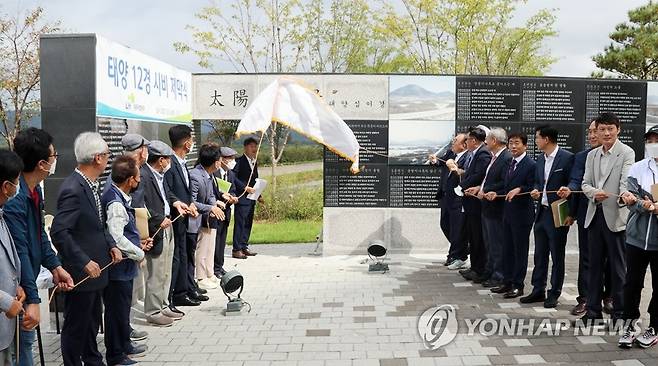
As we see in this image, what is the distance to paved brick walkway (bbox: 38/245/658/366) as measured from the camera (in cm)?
468

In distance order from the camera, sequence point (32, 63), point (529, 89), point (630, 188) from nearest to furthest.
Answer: point (630, 188)
point (529, 89)
point (32, 63)

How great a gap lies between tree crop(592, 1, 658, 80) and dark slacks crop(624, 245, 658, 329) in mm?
16444

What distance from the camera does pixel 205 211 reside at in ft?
21.3

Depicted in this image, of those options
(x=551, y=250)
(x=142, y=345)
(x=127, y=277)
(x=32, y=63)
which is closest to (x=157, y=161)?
(x=127, y=277)

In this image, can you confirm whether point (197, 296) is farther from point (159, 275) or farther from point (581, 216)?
point (581, 216)

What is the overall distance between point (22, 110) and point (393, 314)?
1423 cm

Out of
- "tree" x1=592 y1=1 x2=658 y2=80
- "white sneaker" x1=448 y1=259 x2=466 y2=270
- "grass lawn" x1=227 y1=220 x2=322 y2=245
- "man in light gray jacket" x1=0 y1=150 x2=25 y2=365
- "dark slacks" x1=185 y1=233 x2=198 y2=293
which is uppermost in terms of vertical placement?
"tree" x1=592 y1=1 x2=658 y2=80

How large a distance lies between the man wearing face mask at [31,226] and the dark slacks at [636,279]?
167 inches

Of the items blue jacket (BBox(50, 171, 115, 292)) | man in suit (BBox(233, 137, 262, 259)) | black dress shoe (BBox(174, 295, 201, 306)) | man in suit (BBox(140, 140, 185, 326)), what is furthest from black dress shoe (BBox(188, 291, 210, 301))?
man in suit (BBox(233, 137, 262, 259))

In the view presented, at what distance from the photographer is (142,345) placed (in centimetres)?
495

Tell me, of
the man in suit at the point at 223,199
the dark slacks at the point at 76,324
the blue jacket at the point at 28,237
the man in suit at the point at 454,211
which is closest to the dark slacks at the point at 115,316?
the dark slacks at the point at 76,324

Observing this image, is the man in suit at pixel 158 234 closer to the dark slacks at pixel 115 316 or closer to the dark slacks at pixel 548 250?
the dark slacks at pixel 115 316

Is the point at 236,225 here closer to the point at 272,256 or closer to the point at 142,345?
the point at 272,256

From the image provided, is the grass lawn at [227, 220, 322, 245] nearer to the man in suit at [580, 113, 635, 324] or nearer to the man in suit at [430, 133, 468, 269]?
the man in suit at [430, 133, 468, 269]
